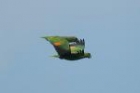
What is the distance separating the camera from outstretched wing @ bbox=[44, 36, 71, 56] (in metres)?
121

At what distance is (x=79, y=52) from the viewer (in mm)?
121562

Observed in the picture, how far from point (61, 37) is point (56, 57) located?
4.04m

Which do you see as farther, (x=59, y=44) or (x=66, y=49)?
(x=59, y=44)

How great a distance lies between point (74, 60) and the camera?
120125mm

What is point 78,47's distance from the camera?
123875 mm

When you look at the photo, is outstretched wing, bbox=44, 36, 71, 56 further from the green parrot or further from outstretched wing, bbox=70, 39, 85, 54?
outstretched wing, bbox=70, 39, 85, 54

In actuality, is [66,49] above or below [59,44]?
below

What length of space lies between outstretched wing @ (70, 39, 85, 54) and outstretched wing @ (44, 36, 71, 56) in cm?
104

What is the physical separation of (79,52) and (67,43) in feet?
8.11

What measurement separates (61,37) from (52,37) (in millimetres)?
1517

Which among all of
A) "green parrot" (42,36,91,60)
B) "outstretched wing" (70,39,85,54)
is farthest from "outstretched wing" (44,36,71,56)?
"outstretched wing" (70,39,85,54)

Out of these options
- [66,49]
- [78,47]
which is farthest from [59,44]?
[78,47]

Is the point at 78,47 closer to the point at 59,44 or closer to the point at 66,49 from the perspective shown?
the point at 66,49

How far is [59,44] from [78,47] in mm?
3517
